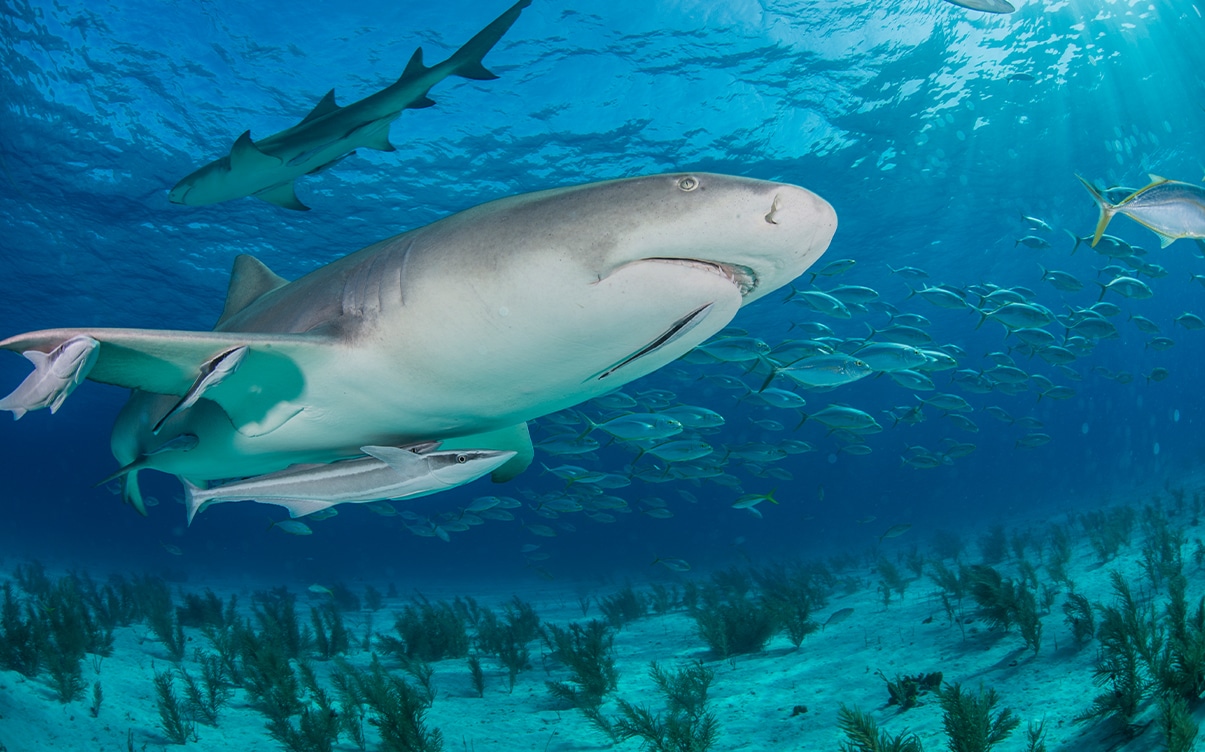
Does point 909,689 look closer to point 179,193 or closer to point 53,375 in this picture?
point 53,375

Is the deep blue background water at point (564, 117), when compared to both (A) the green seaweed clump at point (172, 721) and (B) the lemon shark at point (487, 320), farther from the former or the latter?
(B) the lemon shark at point (487, 320)

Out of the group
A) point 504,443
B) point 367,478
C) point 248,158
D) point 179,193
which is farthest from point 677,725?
point 179,193

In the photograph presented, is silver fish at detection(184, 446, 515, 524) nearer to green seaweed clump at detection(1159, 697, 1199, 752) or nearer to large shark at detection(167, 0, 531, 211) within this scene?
large shark at detection(167, 0, 531, 211)

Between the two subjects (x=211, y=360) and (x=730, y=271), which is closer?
(x=730, y=271)

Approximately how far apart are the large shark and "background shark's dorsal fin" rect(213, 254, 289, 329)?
1.58m

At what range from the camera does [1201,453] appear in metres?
34.6

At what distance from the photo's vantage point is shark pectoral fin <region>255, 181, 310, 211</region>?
661 centimetres

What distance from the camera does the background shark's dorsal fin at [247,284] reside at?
405cm

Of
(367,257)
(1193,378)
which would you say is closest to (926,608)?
(367,257)

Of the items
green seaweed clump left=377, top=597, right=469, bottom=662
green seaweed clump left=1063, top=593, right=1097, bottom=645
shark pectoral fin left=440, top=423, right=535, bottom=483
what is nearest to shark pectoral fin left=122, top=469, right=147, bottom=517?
shark pectoral fin left=440, top=423, right=535, bottom=483

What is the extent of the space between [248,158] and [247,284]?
2107 mm

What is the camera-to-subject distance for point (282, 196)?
738 cm

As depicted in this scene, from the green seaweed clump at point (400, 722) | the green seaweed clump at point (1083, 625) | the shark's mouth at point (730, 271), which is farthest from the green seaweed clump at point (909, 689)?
the shark's mouth at point (730, 271)

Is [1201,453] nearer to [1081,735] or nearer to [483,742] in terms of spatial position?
[1081,735]
